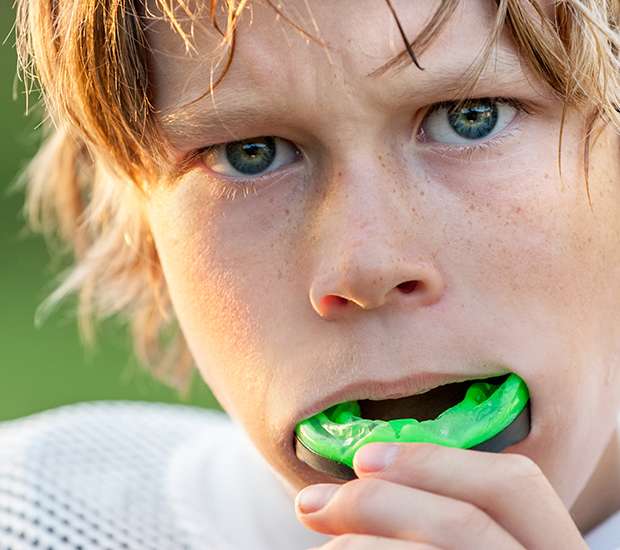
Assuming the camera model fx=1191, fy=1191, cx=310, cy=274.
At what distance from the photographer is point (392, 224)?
1.09m

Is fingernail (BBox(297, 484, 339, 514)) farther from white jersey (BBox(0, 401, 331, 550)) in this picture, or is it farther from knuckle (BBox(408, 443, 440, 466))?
white jersey (BBox(0, 401, 331, 550))

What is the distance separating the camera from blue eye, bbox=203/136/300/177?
1218mm

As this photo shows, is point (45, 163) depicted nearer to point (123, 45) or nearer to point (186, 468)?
point (186, 468)

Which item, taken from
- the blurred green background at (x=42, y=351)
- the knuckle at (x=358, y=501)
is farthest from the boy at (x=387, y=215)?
the blurred green background at (x=42, y=351)

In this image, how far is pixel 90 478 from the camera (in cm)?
155

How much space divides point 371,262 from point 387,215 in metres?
0.05

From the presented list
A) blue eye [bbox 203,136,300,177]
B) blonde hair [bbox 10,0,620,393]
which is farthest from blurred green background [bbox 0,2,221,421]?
blue eye [bbox 203,136,300,177]

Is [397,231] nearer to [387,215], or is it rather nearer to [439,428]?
[387,215]

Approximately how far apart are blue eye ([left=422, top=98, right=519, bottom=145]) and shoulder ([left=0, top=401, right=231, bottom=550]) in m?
0.60

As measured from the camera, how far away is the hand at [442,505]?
983 millimetres

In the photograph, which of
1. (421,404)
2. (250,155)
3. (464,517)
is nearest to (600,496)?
(421,404)

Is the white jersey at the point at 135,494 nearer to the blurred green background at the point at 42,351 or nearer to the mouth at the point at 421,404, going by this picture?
the mouth at the point at 421,404

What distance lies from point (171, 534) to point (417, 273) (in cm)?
55

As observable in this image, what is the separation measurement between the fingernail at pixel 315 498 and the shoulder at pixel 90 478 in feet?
1.40
